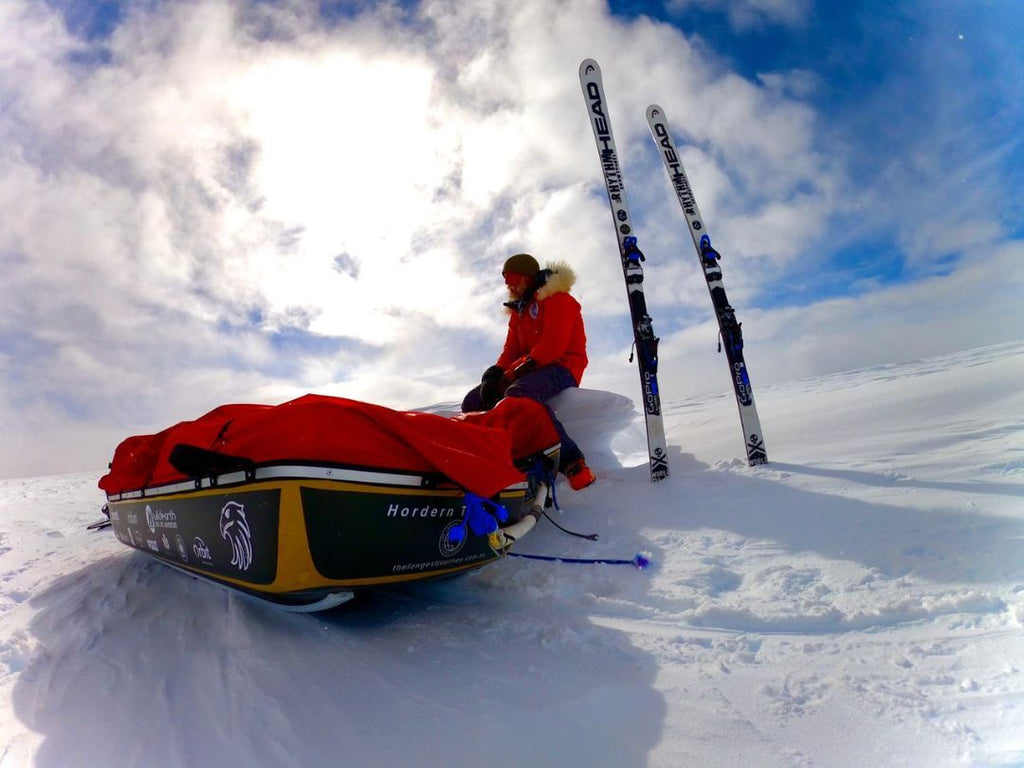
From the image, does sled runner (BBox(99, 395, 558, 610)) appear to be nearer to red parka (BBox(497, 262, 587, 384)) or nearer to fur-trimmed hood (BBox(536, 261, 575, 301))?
red parka (BBox(497, 262, 587, 384))

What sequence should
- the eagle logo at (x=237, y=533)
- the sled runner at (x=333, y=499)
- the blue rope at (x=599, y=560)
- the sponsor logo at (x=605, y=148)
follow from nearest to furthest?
the sled runner at (x=333, y=499) < the eagle logo at (x=237, y=533) < the blue rope at (x=599, y=560) < the sponsor logo at (x=605, y=148)

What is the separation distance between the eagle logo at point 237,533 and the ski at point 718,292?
287 centimetres

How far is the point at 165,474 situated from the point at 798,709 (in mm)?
2593

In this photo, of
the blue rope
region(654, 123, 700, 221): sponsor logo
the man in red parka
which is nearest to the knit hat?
the man in red parka

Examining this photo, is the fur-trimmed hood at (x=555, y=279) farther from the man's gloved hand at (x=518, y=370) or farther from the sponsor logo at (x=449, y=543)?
the sponsor logo at (x=449, y=543)

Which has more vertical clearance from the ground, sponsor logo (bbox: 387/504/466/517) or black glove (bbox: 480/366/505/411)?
black glove (bbox: 480/366/505/411)

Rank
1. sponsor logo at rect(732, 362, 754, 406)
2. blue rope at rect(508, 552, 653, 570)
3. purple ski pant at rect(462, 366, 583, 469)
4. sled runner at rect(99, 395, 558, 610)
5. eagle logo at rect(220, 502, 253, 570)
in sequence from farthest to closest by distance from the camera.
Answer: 1. purple ski pant at rect(462, 366, 583, 469)
2. sponsor logo at rect(732, 362, 754, 406)
3. blue rope at rect(508, 552, 653, 570)
4. eagle logo at rect(220, 502, 253, 570)
5. sled runner at rect(99, 395, 558, 610)

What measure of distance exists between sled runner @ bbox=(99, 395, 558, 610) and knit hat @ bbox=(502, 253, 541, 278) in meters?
2.38

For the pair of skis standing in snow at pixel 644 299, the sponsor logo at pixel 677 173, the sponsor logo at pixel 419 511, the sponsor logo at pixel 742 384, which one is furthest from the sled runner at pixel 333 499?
the sponsor logo at pixel 677 173

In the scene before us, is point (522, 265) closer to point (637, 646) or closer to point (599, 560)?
point (599, 560)

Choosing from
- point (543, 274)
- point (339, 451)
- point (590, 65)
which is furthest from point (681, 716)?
point (590, 65)

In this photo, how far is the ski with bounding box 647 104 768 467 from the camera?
3.77 meters

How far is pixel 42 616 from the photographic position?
2.75m

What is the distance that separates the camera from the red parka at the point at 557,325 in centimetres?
421
